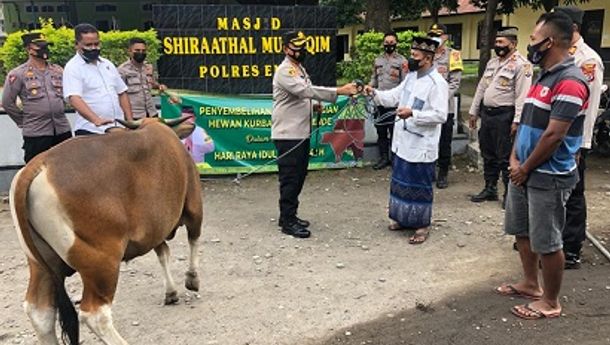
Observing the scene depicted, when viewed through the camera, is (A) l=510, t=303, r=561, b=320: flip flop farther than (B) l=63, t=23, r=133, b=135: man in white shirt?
No

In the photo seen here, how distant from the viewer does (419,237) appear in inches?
201

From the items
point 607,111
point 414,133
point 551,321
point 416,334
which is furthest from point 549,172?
point 607,111

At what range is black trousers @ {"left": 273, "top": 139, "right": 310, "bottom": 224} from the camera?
208 inches

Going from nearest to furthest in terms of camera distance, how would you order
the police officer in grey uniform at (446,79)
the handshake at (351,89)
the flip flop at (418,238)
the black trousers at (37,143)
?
the handshake at (351,89) → the flip flop at (418,238) → the black trousers at (37,143) → the police officer in grey uniform at (446,79)

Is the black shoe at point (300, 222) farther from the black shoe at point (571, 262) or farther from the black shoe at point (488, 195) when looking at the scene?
the black shoe at point (571, 262)

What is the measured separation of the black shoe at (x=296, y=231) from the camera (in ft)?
17.4

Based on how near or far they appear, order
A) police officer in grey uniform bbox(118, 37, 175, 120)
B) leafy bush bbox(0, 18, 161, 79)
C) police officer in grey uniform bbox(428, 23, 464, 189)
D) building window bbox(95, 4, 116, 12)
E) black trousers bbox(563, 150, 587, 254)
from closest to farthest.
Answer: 1. black trousers bbox(563, 150, 587, 254)
2. police officer in grey uniform bbox(118, 37, 175, 120)
3. police officer in grey uniform bbox(428, 23, 464, 189)
4. leafy bush bbox(0, 18, 161, 79)
5. building window bbox(95, 4, 116, 12)

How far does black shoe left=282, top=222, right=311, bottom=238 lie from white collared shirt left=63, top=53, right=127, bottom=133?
6.18ft

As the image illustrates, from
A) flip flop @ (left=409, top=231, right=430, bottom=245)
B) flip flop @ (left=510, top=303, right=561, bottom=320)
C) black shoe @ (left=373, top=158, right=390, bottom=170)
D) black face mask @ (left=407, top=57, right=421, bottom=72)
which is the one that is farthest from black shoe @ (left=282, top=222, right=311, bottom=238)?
black shoe @ (left=373, top=158, right=390, bottom=170)

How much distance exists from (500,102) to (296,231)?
8.35 ft

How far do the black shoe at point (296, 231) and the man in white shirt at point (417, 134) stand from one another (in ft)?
2.76

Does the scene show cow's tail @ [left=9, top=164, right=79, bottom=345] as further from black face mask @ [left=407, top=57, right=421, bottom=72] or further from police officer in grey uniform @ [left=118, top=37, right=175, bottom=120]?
police officer in grey uniform @ [left=118, top=37, right=175, bottom=120]

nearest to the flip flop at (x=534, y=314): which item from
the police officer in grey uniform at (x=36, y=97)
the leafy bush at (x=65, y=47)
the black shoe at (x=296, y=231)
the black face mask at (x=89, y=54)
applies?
the black shoe at (x=296, y=231)

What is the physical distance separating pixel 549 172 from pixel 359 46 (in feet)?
17.7
